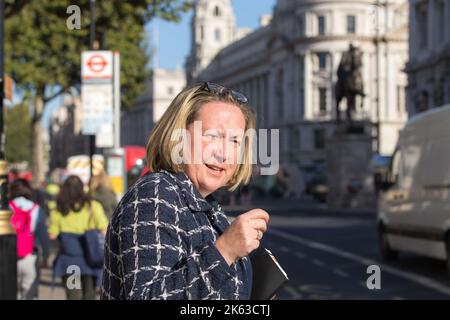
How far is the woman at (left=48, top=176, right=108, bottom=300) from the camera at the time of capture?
34.7 feet

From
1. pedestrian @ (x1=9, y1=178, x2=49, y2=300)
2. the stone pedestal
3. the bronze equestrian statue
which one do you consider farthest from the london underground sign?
the stone pedestal

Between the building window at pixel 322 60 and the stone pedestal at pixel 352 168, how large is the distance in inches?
2586

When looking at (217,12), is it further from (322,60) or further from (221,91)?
(221,91)

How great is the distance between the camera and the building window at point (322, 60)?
109 meters

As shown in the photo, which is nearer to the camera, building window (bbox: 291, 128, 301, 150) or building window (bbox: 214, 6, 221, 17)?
building window (bbox: 291, 128, 301, 150)

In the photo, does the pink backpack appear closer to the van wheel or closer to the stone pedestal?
the van wheel

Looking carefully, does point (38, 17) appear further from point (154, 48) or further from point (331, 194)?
point (331, 194)

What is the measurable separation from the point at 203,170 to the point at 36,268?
332 inches

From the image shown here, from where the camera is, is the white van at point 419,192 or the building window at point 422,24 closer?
the white van at point 419,192

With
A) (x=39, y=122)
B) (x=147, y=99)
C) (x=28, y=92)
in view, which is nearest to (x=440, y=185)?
(x=28, y=92)

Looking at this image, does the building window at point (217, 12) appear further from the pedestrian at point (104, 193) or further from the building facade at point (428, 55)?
the pedestrian at point (104, 193)

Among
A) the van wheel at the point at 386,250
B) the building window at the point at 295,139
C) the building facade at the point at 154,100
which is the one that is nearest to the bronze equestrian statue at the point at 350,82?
the van wheel at the point at 386,250

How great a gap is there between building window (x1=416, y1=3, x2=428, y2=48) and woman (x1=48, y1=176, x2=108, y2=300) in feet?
175
